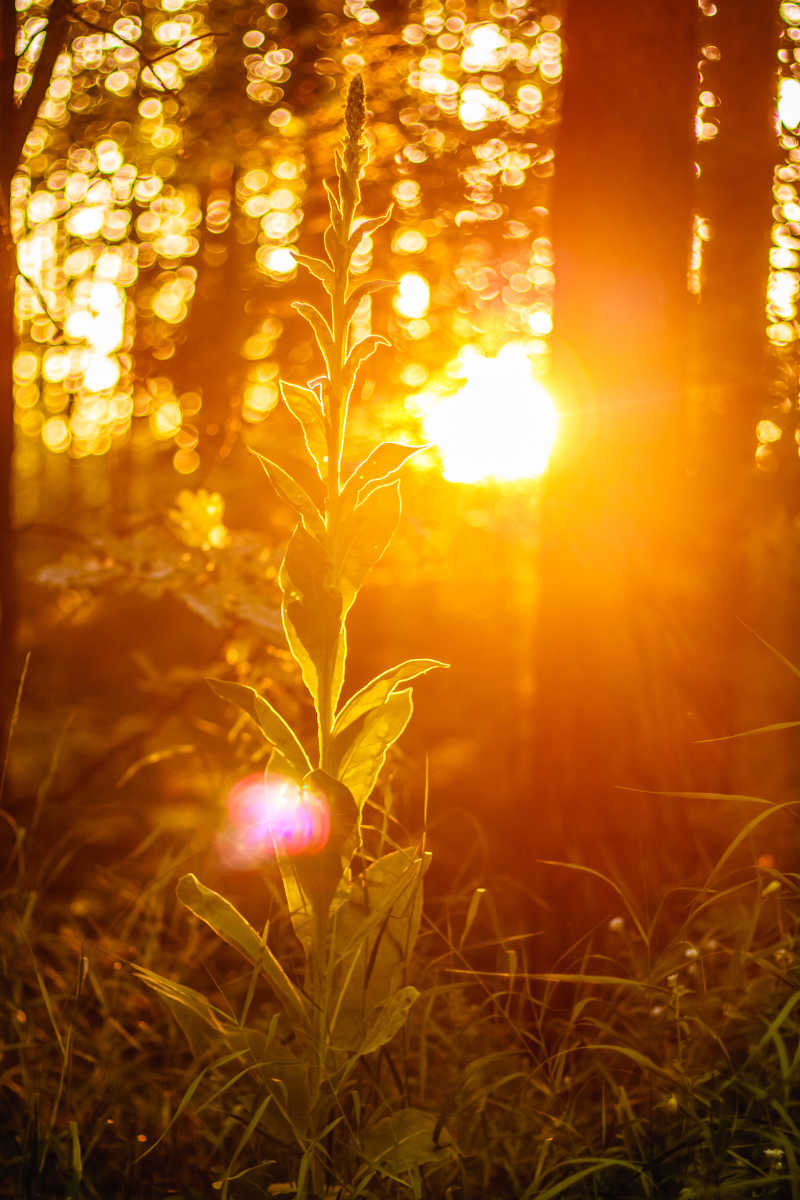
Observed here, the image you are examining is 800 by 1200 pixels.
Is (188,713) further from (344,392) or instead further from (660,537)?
(344,392)

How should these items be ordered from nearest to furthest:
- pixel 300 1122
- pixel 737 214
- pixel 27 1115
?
pixel 300 1122 < pixel 27 1115 < pixel 737 214

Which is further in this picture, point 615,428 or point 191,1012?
point 615,428

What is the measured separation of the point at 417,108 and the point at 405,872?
11.6 ft

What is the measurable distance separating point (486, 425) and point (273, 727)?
224 cm

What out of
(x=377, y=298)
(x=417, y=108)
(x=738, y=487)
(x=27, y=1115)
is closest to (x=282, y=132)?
(x=417, y=108)

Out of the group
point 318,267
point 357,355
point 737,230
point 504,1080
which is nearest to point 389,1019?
point 504,1080

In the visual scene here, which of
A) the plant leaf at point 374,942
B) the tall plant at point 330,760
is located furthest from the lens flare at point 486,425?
the plant leaf at point 374,942

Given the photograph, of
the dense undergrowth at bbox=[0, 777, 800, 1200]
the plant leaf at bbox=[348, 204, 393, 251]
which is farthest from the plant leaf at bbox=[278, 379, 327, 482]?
the dense undergrowth at bbox=[0, 777, 800, 1200]

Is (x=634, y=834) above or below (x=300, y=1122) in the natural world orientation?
above

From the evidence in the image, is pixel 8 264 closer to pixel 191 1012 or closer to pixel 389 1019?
pixel 191 1012

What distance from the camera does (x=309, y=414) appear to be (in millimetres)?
1579

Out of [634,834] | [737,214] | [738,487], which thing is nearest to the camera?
[634,834]

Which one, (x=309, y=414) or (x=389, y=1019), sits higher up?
(x=309, y=414)

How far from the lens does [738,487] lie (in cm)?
335
